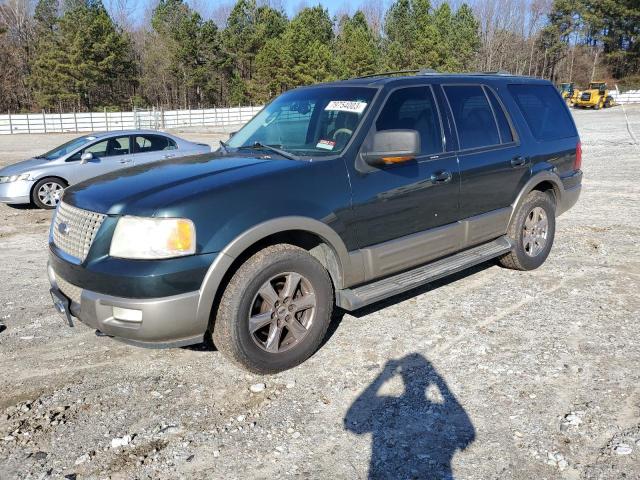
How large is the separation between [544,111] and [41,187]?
8.66 meters

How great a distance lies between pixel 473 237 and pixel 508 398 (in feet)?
6.11

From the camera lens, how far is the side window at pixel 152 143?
432 inches

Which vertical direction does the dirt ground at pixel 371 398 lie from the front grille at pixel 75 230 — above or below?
below

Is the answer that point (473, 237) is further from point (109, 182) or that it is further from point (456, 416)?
point (109, 182)

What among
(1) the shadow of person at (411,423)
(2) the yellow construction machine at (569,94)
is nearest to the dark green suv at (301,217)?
(1) the shadow of person at (411,423)

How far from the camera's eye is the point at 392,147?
3939mm

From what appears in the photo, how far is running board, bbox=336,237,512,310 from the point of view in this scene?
13.1ft

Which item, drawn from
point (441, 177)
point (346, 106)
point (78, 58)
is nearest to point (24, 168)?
point (346, 106)

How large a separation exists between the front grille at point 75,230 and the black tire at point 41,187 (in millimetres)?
7079

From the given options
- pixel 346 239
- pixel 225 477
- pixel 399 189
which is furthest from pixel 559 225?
pixel 225 477

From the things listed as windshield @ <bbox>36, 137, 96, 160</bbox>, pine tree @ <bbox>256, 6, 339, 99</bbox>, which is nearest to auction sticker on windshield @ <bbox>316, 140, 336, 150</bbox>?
windshield @ <bbox>36, 137, 96, 160</bbox>

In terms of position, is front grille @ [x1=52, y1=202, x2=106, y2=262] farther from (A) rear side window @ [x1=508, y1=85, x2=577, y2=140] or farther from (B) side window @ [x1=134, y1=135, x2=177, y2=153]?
(B) side window @ [x1=134, y1=135, x2=177, y2=153]

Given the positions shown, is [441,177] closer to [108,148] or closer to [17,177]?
[108,148]

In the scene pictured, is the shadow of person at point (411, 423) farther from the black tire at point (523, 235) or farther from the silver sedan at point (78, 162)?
the silver sedan at point (78, 162)
